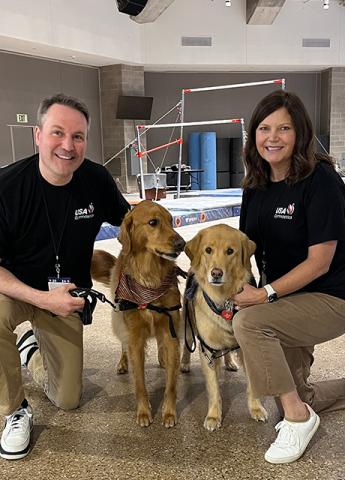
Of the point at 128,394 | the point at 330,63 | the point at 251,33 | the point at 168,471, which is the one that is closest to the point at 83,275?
the point at 128,394

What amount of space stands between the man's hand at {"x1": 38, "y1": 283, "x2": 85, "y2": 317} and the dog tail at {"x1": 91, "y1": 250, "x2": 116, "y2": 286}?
60 cm

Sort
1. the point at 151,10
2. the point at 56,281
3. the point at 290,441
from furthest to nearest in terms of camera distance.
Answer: the point at 151,10 < the point at 56,281 < the point at 290,441

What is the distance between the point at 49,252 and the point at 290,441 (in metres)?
1.29

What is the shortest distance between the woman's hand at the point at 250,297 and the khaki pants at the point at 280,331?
0.03 meters

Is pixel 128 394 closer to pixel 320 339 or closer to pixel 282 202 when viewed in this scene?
pixel 320 339

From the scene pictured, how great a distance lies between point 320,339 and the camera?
1.80 metres

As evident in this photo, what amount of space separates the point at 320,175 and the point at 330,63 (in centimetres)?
1211

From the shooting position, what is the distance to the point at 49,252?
2.09m

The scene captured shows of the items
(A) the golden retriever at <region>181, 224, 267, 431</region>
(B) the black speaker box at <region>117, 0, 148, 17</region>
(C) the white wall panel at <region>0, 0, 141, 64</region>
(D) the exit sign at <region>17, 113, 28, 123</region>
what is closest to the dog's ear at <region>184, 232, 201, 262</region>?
(A) the golden retriever at <region>181, 224, 267, 431</region>

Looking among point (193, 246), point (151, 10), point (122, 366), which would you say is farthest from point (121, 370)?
point (151, 10)

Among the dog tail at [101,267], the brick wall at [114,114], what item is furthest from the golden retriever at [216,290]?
the brick wall at [114,114]

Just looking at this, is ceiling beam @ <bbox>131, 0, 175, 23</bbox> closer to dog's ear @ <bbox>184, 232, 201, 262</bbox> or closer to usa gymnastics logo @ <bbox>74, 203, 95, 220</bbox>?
usa gymnastics logo @ <bbox>74, 203, 95, 220</bbox>

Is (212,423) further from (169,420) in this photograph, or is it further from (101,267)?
(101,267)

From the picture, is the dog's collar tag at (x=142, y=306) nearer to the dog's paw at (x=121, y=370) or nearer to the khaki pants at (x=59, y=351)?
the khaki pants at (x=59, y=351)
